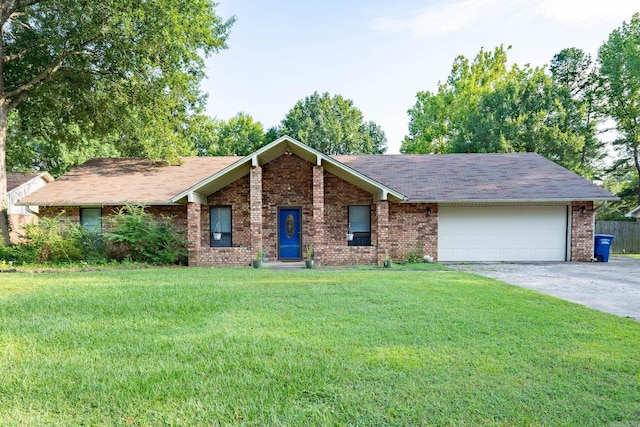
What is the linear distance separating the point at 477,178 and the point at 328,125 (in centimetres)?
2091

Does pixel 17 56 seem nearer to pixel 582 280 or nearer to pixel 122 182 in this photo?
pixel 122 182

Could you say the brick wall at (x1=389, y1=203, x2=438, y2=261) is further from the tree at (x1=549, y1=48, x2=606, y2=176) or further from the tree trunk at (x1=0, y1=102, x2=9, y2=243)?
the tree at (x1=549, y1=48, x2=606, y2=176)

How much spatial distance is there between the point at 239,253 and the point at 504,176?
36.9 ft

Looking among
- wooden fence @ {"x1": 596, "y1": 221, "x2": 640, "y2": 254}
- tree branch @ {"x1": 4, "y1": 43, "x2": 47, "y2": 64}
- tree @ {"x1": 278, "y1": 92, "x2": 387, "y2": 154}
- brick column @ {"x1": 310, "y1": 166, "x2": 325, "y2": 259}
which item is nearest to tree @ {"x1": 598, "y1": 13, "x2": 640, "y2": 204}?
wooden fence @ {"x1": 596, "y1": 221, "x2": 640, "y2": 254}

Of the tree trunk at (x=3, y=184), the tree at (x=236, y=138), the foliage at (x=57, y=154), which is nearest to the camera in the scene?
the tree trunk at (x=3, y=184)

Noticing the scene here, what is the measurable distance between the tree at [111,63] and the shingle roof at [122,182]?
3.38 ft

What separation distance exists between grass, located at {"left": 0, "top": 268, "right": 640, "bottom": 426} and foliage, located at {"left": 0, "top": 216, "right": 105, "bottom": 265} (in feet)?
Result: 21.7

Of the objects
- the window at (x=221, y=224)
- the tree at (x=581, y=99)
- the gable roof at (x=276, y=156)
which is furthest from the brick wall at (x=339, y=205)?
the tree at (x=581, y=99)

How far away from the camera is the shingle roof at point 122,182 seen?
1417cm

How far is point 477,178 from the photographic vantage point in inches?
618

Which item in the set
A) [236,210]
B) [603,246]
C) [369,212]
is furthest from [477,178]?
[236,210]

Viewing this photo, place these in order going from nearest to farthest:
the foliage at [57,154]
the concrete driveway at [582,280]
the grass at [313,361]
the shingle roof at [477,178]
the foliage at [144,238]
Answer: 1. the grass at [313,361]
2. the concrete driveway at [582,280]
3. the foliage at [144,238]
4. the shingle roof at [477,178]
5. the foliage at [57,154]

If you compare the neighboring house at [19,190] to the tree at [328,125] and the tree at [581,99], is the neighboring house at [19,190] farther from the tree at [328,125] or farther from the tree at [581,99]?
the tree at [581,99]

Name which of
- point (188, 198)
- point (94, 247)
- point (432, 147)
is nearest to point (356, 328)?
point (188, 198)
